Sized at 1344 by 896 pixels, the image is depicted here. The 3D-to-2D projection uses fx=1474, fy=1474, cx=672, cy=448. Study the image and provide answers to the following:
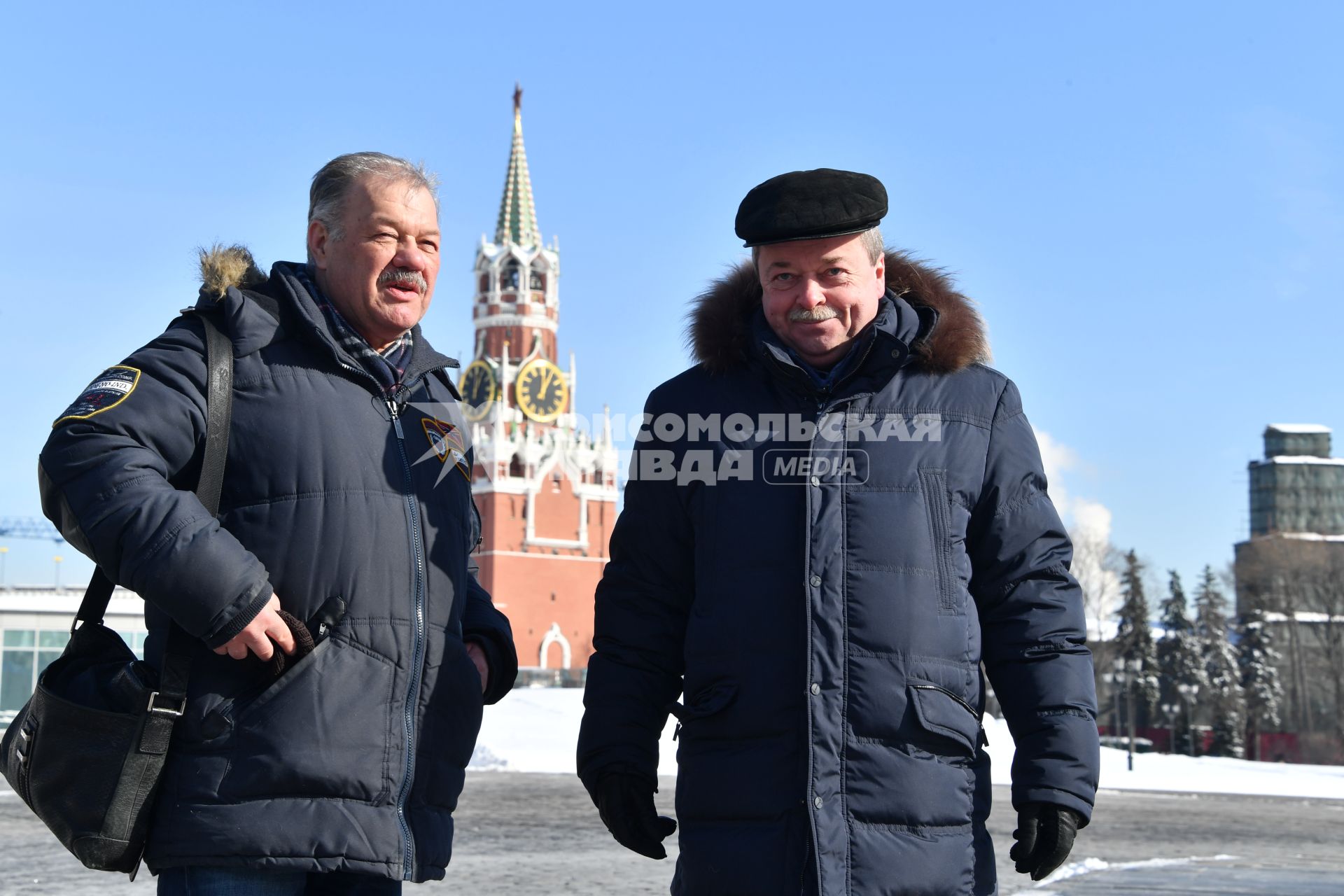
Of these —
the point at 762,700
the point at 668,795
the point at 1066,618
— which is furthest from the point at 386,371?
the point at 668,795

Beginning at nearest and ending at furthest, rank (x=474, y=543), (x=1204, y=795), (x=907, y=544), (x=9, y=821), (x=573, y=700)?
(x=907, y=544) < (x=474, y=543) < (x=9, y=821) < (x=1204, y=795) < (x=573, y=700)

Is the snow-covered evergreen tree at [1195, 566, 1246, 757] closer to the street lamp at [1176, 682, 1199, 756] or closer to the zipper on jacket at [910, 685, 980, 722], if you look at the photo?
the street lamp at [1176, 682, 1199, 756]

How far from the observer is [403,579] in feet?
9.39

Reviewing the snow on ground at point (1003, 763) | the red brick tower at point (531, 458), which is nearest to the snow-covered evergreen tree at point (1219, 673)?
the snow on ground at point (1003, 763)

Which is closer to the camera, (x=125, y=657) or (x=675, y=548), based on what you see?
(x=125, y=657)

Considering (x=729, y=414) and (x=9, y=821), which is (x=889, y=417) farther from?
(x=9, y=821)

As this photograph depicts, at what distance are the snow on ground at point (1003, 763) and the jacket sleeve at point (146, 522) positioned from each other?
16348 millimetres

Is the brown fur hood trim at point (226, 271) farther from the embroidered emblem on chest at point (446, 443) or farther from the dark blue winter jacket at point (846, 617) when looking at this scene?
the dark blue winter jacket at point (846, 617)

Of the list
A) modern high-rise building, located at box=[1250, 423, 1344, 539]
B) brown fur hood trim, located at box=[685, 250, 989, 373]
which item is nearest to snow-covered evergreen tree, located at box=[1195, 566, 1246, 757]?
modern high-rise building, located at box=[1250, 423, 1344, 539]

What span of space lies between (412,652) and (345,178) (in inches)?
39.0

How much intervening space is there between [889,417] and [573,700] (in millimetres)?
32448

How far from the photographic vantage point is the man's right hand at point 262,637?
257cm

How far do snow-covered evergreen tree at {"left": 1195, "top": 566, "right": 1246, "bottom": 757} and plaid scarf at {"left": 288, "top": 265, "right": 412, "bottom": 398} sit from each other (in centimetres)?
4394

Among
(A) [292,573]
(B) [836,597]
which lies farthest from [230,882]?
(B) [836,597]
